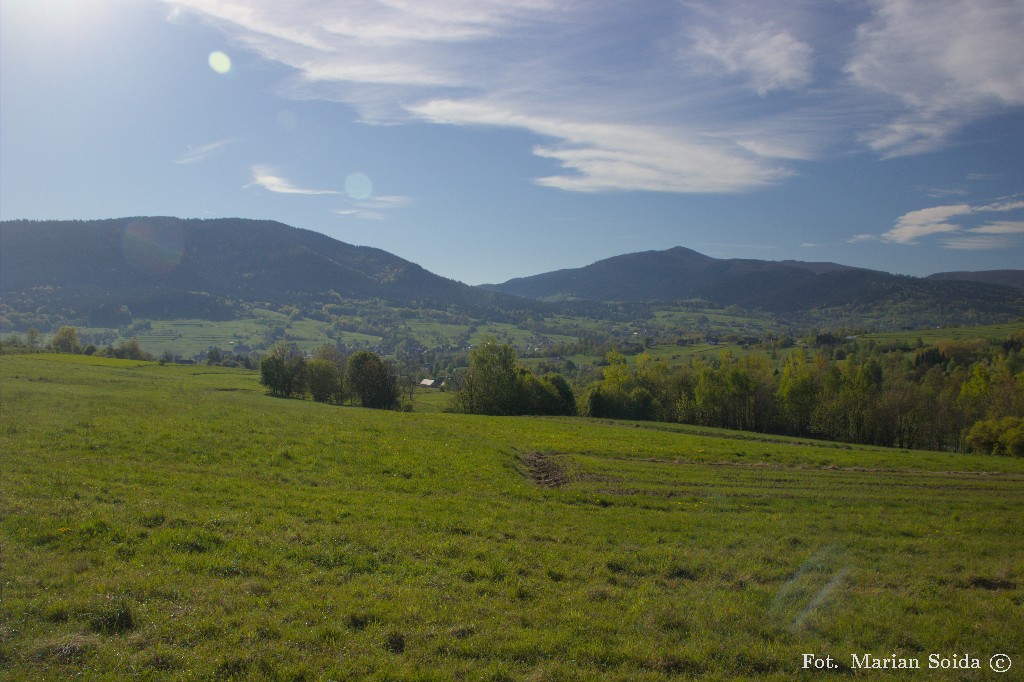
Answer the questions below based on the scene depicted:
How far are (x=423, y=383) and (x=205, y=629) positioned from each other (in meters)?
133

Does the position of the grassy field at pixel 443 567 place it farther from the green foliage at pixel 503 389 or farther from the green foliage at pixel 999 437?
the green foliage at pixel 503 389

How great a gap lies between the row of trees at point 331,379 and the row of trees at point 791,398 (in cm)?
1077

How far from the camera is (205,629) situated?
7.43m

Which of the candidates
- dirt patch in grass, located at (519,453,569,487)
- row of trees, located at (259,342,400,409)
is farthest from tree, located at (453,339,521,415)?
dirt patch in grass, located at (519,453,569,487)

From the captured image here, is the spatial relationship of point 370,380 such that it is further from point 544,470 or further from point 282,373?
point 544,470

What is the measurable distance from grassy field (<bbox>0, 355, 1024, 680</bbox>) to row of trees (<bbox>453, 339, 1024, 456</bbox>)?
153ft

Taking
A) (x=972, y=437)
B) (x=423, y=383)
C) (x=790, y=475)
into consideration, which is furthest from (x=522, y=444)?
(x=423, y=383)

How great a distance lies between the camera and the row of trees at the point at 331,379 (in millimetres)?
66500

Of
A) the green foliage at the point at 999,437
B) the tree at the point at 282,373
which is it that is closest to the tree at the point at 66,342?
the tree at the point at 282,373

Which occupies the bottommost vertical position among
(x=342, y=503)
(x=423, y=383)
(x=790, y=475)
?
(x=423, y=383)

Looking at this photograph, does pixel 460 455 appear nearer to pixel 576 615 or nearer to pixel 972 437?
pixel 576 615

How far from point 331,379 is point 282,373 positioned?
6.68 m

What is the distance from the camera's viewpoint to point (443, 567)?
1064 centimetres

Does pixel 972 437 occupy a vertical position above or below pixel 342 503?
below
